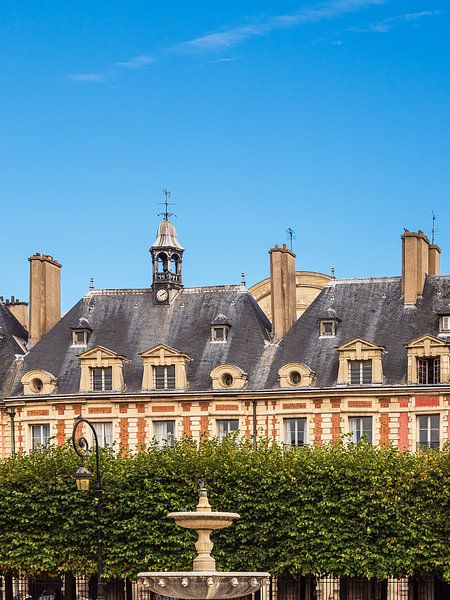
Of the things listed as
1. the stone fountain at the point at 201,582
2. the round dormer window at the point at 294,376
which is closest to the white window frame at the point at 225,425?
the round dormer window at the point at 294,376

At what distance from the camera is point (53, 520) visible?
4669cm

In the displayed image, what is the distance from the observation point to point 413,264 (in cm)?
5372

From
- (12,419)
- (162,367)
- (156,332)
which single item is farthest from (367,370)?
(12,419)

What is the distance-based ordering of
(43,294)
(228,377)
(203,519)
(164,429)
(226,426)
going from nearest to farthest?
(203,519) < (226,426) < (228,377) < (164,429) < (43,294)

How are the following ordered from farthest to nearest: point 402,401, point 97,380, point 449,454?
point 97,380 < point 402,401 < point 449,454

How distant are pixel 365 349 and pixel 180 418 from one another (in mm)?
6967

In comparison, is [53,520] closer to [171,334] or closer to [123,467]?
[123,467]

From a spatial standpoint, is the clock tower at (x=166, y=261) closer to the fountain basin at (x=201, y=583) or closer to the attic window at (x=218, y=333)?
the attic window at (x=218, y=333)

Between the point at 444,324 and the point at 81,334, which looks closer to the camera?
the point at 444,324

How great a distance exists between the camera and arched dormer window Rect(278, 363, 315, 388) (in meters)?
52.4

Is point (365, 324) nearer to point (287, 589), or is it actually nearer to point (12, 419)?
point (287, 589)

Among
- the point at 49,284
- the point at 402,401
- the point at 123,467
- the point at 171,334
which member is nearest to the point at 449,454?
the point at 402,401

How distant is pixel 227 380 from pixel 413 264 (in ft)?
Result: 25.2

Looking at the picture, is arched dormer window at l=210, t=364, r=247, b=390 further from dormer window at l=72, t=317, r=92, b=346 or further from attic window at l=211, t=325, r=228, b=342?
dormer window at l=72, t=317, r=92, b=346
